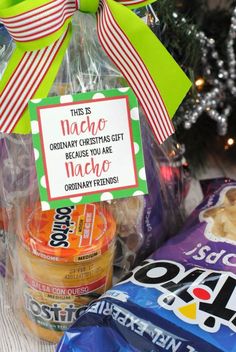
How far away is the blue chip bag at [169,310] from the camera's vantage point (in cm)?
55

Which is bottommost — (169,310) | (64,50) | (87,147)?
(169,310)

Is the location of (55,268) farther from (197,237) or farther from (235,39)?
(235,39)

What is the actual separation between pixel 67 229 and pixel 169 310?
15 cm

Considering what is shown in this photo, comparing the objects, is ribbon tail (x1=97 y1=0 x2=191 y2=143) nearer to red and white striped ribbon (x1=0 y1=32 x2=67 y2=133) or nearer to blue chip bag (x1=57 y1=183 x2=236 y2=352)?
red and white striped ribbon (x1=0 y1=32 x2=67 y2=133)

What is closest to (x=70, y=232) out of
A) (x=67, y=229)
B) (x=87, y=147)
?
(x=67, y=229)

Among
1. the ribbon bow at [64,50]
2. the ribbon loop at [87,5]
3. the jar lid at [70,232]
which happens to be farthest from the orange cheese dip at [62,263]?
the ribbon loop at [87,5]

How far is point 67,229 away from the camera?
24.7 inches

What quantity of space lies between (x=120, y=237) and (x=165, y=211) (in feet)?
0.29

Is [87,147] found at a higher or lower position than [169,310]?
higher

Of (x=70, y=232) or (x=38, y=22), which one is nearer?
(x=38, y=22)

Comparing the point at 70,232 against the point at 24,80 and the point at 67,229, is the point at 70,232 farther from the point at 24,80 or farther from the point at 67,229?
the point at 24,80

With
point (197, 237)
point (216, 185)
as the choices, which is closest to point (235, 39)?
point (216, 185)

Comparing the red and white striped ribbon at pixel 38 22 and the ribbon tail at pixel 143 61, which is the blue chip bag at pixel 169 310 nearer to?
the ribbon tail at pixel 143 61

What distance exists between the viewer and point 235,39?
0.83 m
